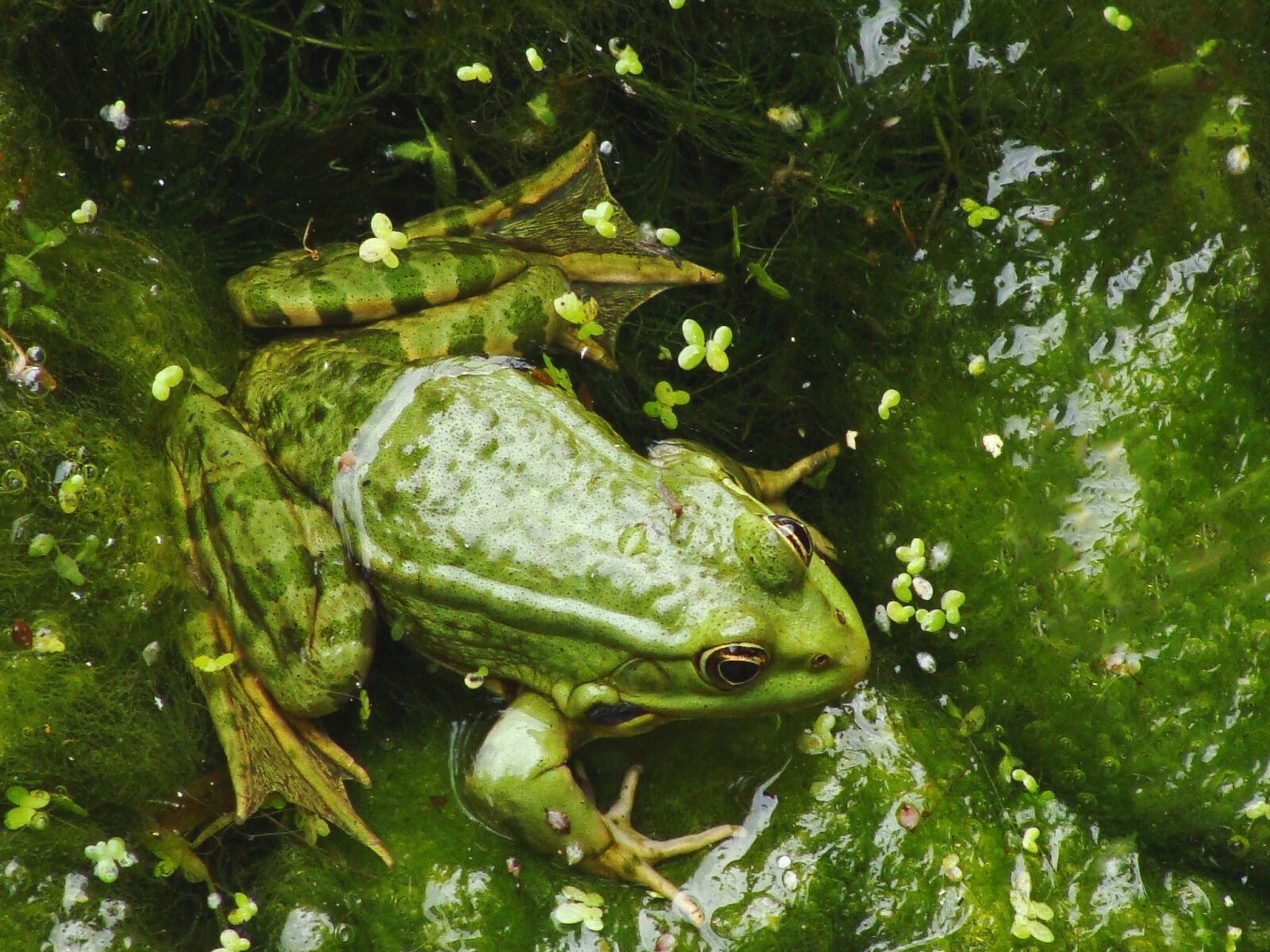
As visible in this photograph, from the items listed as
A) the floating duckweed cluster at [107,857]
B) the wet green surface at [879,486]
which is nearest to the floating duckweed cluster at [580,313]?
the wet green surface at [879,486]

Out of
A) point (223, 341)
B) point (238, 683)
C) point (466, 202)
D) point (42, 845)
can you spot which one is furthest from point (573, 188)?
point (42, 845)

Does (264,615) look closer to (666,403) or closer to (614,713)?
(614,713)

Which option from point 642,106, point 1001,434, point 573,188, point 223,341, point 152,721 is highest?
point 642,106

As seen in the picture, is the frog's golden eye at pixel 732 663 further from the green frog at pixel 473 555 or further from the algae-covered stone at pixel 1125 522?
the algae-covered stone at pixel 1125 522

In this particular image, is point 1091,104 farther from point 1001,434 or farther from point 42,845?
point 42,845


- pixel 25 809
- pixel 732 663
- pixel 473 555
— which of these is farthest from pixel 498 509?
pixel 25 809

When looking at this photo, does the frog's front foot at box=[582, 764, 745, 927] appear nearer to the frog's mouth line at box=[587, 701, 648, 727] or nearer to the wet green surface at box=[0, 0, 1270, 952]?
the wet green surface at box=[0, 0, 1270, 952]

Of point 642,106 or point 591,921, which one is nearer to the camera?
point 591,921
